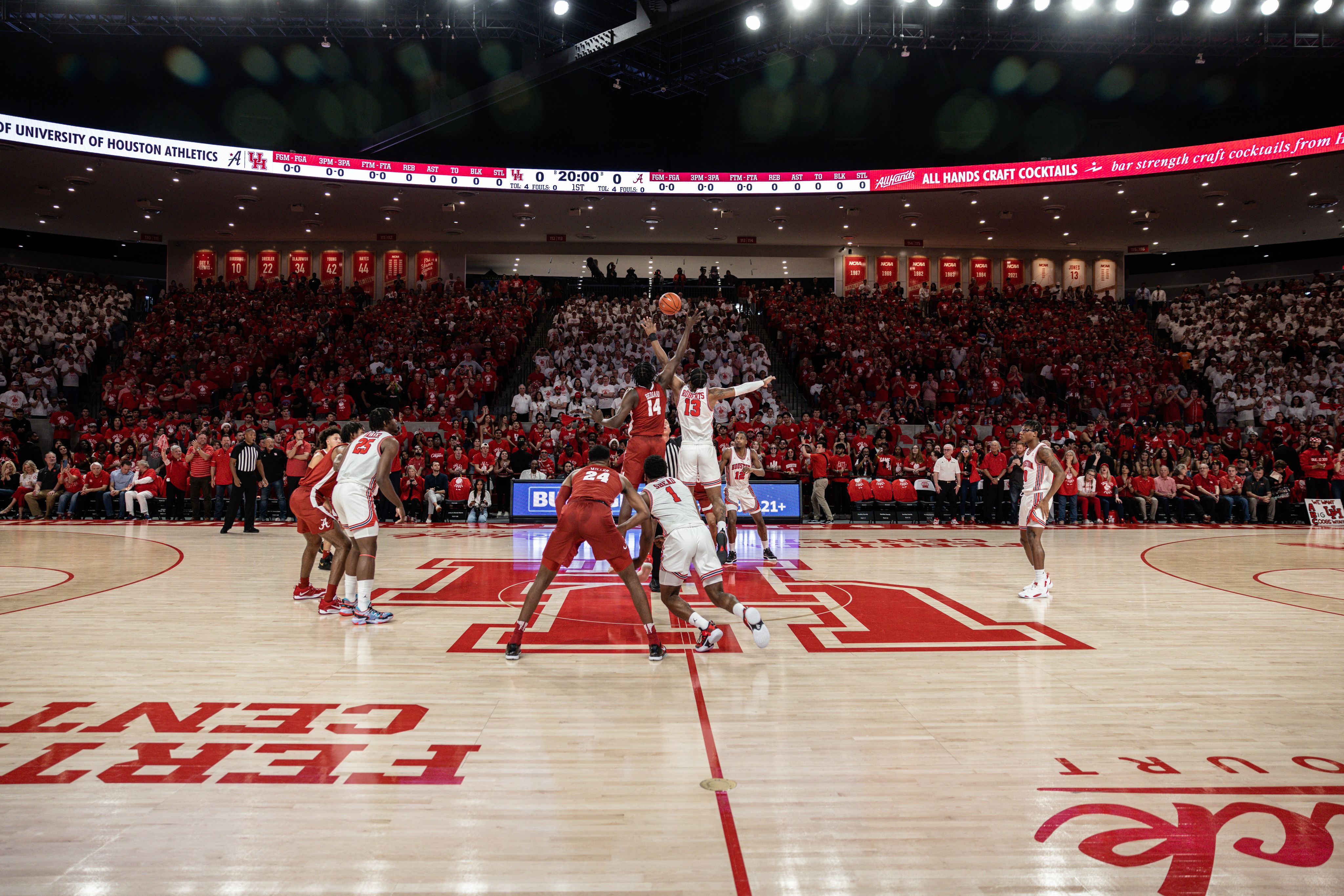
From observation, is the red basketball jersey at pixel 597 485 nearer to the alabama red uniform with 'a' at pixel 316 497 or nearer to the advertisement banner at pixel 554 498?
the alabama red uniform with 'a' at pixel 316 497

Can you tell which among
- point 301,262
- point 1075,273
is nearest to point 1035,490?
point 1075,273

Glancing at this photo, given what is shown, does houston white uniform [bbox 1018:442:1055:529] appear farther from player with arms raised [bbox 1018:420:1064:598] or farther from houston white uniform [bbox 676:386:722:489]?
houston white uniform [bbox 676:386:722:489]

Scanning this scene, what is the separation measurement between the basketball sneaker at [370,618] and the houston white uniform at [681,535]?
2.90 meters

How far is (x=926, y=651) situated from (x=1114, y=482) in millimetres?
14152

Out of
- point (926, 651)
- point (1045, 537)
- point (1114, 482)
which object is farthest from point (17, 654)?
point (1114, 482)

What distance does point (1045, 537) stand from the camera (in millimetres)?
15094

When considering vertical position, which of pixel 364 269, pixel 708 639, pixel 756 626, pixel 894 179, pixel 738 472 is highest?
pixel 894 179

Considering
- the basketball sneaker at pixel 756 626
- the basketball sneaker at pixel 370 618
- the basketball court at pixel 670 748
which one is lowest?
the basketball court at pixel 670 748

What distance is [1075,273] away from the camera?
33562 mm

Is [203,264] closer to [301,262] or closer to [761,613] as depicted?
[301,262]

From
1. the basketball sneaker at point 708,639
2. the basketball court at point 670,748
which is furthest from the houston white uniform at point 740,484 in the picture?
the basketball sneaker at point 708,639

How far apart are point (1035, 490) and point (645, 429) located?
4.71 meters

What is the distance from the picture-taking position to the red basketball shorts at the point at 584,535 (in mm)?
6184

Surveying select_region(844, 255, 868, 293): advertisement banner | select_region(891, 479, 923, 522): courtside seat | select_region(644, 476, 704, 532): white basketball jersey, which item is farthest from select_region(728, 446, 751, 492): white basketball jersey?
select_region(844, 255, 868, 293): advertisement banner
